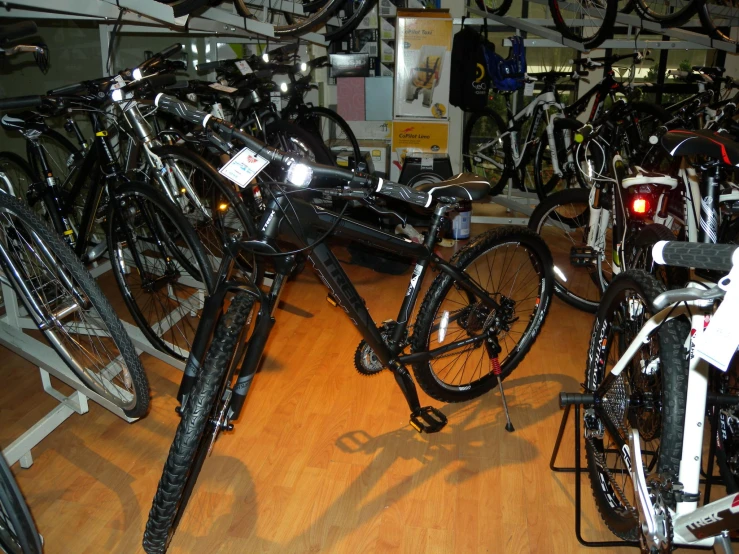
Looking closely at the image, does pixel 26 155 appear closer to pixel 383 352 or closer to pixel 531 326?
pixel 383 352

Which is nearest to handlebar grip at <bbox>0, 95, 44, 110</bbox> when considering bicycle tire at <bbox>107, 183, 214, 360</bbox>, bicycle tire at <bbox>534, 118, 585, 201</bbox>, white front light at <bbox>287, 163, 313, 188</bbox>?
bicycle tire at <bbox>107, 183, 214, 360</bbox>

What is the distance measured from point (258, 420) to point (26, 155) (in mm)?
1930

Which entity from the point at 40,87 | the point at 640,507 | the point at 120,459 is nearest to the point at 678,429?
the point at 640,507

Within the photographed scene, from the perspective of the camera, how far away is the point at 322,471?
2043 mm

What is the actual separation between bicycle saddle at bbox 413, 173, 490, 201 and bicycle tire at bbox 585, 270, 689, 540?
508mm

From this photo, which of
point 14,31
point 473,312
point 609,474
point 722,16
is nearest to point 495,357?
point 473,312

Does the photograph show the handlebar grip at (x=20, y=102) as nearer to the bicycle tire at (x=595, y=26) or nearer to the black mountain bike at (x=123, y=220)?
the black mountain bike at (x=123, y=220)

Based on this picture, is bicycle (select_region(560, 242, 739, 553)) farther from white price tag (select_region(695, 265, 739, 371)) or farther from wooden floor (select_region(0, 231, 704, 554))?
wooden floor (select_region(0, 231, 704, 554))

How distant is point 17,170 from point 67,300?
1.37 metres

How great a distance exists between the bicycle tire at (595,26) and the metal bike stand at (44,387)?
341 cm

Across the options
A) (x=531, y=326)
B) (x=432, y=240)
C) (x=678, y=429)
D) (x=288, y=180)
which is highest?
(x=288, y=180)

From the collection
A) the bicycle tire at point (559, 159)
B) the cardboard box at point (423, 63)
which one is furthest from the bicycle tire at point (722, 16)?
the cardboard box at point (423, 63)

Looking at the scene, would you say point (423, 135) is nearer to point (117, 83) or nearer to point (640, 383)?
point (117, 83)

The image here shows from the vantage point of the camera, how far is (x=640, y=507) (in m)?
1.37
